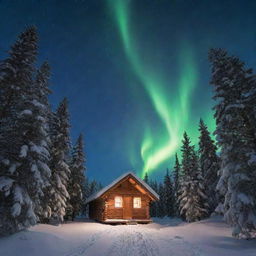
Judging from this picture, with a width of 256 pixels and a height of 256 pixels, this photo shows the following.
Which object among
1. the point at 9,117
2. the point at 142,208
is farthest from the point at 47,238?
the point at 142,208

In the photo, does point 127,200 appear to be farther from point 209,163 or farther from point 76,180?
point 209,163

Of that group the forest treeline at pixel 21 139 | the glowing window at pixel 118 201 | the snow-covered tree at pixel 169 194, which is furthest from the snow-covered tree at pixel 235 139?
the snow-covered tree at pixel 169 194

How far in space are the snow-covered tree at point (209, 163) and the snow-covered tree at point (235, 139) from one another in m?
17.5

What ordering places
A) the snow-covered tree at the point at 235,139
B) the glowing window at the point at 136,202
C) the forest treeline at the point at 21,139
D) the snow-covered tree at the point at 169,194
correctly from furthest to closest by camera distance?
1. the snow-covered tree at the point at 169,194
2. the glowing window at the point at 136,202
3. the snow-covered tree at the point at 235,139
4. the forest treeline at the point at 21,139

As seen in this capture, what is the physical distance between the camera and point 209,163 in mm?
29453

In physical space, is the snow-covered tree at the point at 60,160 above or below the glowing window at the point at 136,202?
above

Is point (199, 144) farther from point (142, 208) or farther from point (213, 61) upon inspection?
point (213, 61)

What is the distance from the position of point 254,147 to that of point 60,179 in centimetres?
1961

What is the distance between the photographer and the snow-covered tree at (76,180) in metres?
29.1

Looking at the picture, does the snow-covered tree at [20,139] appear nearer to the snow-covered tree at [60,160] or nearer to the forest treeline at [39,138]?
the forest treeline at [39,138]

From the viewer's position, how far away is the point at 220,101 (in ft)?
44.3

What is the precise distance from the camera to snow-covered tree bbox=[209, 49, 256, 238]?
426 inches

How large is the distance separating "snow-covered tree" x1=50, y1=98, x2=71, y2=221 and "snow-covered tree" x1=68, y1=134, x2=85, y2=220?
190 inches

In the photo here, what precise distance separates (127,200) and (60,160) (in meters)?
10.5
